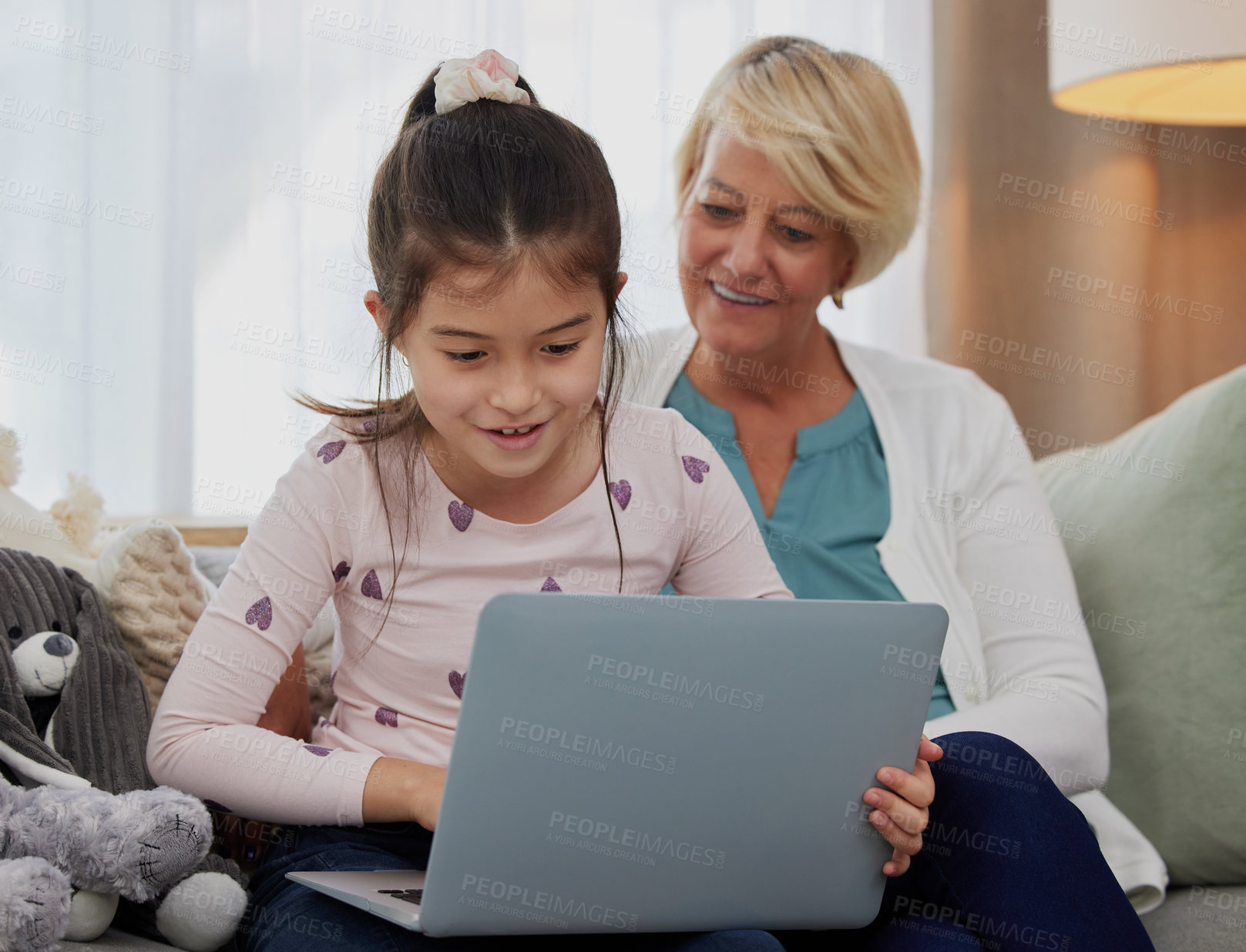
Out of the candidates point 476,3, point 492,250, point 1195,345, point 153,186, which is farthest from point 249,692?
point 1195,345

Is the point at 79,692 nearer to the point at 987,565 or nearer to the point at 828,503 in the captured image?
the point at 828,503

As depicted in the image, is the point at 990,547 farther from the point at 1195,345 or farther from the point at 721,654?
the point at 1195,345

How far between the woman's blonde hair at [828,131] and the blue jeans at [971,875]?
28.2 inches

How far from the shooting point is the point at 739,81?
1.39 meters

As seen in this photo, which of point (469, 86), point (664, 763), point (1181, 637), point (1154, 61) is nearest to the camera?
point (664, 763)

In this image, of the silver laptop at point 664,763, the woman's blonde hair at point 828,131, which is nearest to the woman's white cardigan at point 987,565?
the woman's blonde hair at point 828,131

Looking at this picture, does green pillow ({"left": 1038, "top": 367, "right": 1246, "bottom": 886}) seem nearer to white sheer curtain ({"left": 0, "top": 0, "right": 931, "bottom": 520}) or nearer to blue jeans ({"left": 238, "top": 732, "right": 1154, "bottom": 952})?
blue jeans ({"left": 238, "top": 732, "right": 1154, "bottom": 952})

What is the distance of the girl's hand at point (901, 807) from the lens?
76 centimetres

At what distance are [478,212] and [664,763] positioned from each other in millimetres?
445

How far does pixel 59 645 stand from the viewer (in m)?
0.95

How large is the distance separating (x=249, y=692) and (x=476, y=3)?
5.29ft

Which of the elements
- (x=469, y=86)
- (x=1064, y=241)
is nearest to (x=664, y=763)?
(x=469, y=86)

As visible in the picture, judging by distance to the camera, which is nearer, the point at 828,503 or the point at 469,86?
the point at 469,86

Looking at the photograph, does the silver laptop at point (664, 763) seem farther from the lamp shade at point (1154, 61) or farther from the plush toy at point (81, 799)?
the lamp shade at point (1154, 61)
